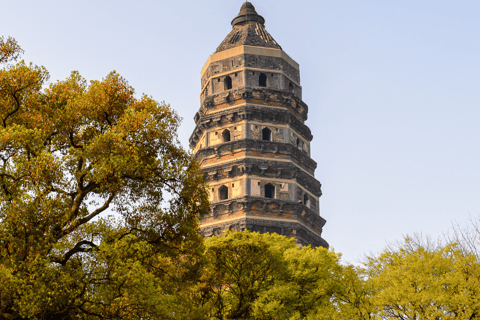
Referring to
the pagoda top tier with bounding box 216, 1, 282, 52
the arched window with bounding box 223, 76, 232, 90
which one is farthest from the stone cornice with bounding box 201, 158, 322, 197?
the pagoda top tier with bounding box 216, 1, 282, 52

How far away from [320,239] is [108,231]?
30.0 metres

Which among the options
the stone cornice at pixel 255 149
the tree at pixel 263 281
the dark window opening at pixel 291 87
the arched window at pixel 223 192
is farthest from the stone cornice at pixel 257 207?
the tree at pixel 263 281

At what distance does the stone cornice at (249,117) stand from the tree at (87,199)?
1098 inches

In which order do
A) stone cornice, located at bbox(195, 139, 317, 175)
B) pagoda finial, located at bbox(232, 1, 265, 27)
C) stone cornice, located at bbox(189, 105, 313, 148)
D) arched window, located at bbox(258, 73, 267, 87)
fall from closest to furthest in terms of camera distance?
stone cornice, located at bbox(195, 139, 317, 175) → stone cornice, located at bbox(189, 105, 313, 148) → arched window, located at bbox(258, 73, 267, 87) → pagoda finial, located at bbox(232, 1, 265, 27)

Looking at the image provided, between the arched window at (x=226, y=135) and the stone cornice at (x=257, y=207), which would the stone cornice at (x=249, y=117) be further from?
the stone cornice at (x=257, y=207)

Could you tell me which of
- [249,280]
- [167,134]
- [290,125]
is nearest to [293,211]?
[290,125]

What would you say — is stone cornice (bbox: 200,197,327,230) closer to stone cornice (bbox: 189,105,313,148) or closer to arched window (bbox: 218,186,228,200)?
arched window (bbox: 218,186,228,200)

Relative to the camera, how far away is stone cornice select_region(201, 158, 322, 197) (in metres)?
46.0

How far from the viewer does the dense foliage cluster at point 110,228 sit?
16219 millimetres

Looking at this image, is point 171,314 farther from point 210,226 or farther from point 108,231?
point 210,226

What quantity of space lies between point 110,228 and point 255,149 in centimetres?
2853

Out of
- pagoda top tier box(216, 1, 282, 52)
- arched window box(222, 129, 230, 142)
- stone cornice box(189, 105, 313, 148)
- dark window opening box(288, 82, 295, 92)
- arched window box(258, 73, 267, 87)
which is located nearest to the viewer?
stone cornice box(189, 105, 313, 148)

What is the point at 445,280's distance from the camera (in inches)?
841

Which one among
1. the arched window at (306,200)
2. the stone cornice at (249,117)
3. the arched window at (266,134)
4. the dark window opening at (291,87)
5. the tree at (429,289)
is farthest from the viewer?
the dark window opening at (291,87)
